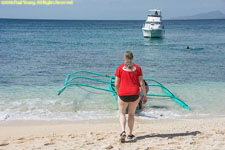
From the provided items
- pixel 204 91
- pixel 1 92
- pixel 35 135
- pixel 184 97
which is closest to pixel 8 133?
pixel 35 135

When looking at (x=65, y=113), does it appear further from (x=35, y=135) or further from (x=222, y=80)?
(x=222, y=80)

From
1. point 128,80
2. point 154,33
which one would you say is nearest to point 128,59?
point 128,80

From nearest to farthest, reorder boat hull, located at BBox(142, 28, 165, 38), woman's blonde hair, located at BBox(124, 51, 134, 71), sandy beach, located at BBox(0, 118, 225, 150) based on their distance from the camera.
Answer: woman's blonde hair, located at BBox(124, 51, 134, 71)
sandy beach, located at BBox(0, 118, 225, 150)
boat hull, located at BBox(142, 28, 165, 38)

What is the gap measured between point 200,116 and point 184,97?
1.73m

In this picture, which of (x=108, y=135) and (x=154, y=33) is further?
(x=154, y=33)

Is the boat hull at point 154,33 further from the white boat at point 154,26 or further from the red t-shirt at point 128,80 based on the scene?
the red t-shirt at point 128,80

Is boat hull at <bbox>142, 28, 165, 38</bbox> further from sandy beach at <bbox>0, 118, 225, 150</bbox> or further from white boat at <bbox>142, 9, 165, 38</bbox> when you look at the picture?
sandy beach at <bbox>0, 118, 225, 150</bbox>

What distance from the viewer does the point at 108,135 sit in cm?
490

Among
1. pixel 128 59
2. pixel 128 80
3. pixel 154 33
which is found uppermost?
pixel 154 33

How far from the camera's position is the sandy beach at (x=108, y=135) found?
426 cm

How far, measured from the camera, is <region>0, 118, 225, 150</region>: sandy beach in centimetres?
426

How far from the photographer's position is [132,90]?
4.18 m

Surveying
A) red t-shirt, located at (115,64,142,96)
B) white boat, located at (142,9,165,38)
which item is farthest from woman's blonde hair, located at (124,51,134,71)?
white boat, located at (142,9,165,38)

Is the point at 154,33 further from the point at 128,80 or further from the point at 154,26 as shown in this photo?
the point at 128,80
